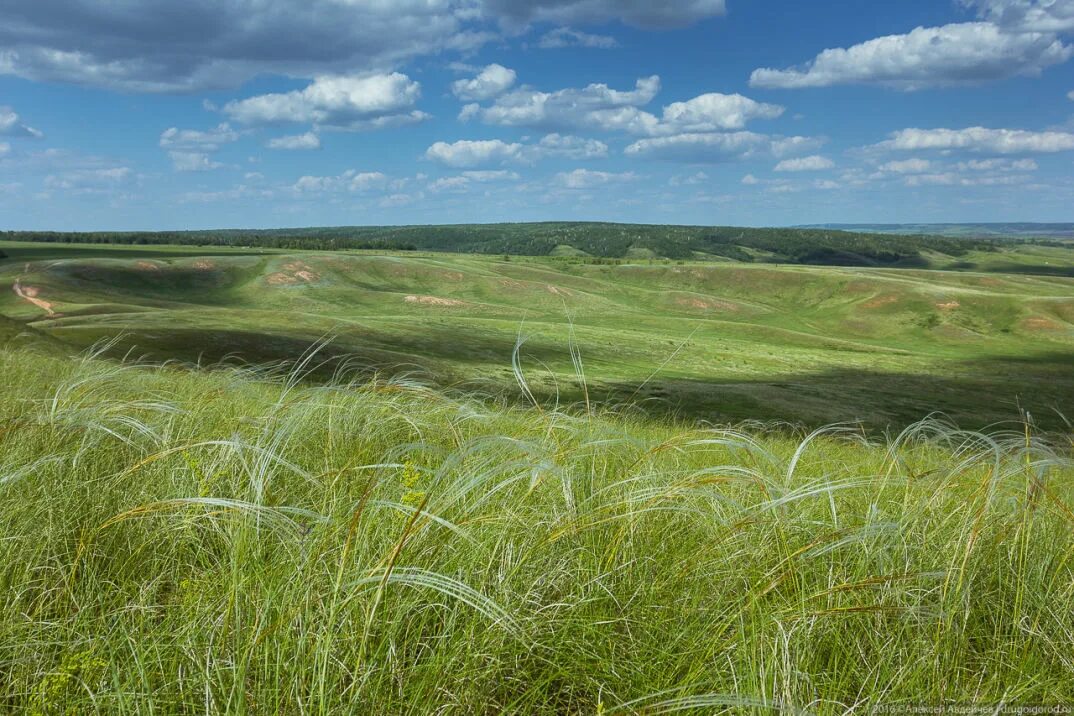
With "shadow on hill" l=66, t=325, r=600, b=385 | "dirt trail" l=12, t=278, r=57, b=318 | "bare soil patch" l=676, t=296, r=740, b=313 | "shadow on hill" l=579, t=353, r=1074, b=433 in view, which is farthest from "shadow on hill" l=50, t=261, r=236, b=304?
"bare soil patch" l=676, t=296, r=740, b=313

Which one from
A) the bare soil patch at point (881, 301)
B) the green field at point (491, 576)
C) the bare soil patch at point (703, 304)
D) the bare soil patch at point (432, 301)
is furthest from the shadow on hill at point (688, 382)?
the bare soil patch at point (703, 304)

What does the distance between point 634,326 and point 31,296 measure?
6266cm

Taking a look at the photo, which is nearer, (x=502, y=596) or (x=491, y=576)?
(x=502, y=596)

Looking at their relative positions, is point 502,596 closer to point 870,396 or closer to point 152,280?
point 870,396

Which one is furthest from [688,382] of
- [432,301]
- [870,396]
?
[432,301]

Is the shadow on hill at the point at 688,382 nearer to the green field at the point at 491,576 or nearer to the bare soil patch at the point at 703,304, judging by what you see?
the green field at the point at 491,576

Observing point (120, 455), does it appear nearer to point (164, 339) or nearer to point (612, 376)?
point (164, 339)

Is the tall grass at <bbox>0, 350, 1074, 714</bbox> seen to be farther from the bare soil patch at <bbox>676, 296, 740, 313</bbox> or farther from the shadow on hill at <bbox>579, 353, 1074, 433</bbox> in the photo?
the bare soil patch at <bbox>676, 296, 740, 313</bbox>

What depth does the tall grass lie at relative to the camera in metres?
2.08

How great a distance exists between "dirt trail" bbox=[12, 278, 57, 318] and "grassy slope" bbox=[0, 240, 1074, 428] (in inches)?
37.2

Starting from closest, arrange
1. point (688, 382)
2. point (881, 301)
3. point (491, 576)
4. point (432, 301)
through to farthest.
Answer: point (491, 576)
point (688, 382)
point (432, 301)
point (881, 301)

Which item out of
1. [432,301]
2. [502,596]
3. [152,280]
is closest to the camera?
[502,596]

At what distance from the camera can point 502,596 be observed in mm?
2434

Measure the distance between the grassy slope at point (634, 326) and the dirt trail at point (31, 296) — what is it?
95 centimetres
